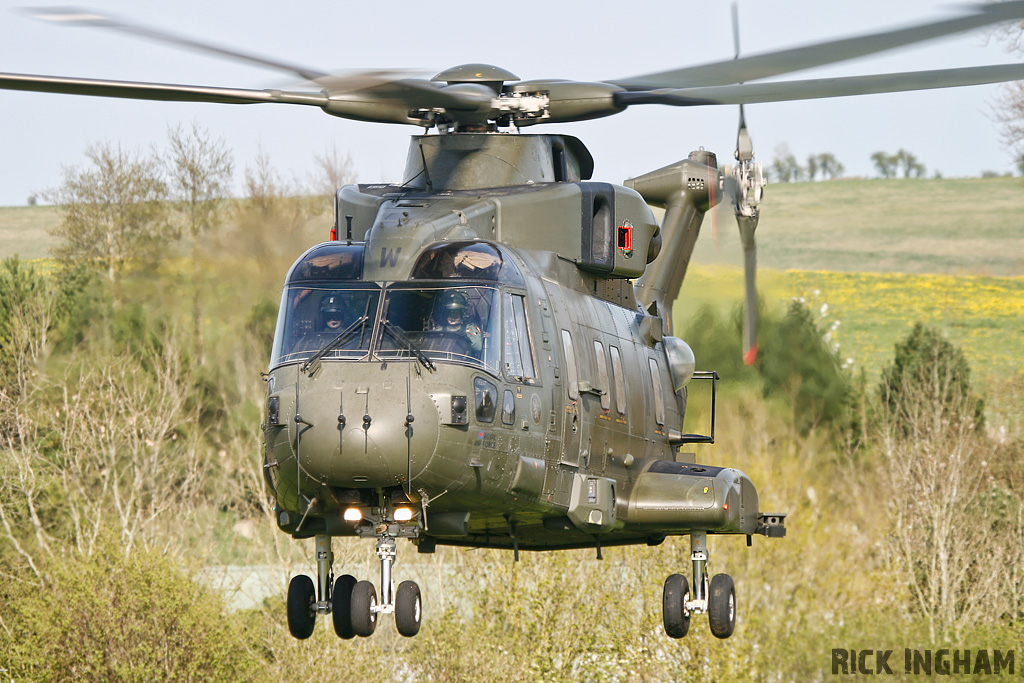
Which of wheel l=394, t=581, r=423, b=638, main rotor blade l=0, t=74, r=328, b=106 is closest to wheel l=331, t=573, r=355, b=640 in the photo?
wheel l=394, t=581, r=423, b=638

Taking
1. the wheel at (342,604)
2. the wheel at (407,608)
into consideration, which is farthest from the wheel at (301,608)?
the wheel at (407,608)

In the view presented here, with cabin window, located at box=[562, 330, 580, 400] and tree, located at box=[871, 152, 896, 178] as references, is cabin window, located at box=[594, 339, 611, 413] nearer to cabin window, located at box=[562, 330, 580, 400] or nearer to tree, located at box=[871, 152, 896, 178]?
cabin window, located at box=[562, 330, 580, 400]

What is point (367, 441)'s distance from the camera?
11.9 metres

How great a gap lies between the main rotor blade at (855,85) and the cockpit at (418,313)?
Result: 8.46 ft

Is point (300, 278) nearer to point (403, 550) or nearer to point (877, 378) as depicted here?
point (403, 550)

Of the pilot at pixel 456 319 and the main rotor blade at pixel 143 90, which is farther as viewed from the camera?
the pilot at pixel 456 319

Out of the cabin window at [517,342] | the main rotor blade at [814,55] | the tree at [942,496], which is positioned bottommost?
the tree at [942,496]

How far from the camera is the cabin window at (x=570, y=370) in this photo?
14.2 meters

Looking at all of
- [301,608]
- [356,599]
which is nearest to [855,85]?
[356,599]

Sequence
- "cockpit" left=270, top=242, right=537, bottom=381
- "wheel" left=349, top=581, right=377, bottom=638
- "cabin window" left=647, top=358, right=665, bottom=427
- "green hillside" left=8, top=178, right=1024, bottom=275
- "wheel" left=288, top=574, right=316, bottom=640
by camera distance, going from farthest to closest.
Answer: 1. "green hillside" left=8, top=178, right=1024, bottom=275
2. "cabin window" left=647, top=358, right=665, bottom=427
3. "wheel" left=288, top=574, right=316, bottom=640
4. "wheel" left=349, top=581, right=377, bottom=638
5. "cockpit" left=270, top=242, right=537, bottom=381

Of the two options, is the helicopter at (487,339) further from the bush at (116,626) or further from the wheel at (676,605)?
the bush at (116,626)

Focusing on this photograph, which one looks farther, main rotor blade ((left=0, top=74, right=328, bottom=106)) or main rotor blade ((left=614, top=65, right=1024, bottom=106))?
main rotor blade ((left=0, top=74, right=328, bottom=106))

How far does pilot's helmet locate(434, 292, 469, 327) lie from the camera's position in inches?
502

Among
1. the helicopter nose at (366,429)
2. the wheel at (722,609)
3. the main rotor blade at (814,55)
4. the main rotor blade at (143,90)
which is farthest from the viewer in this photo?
the wheel at (722,609)
